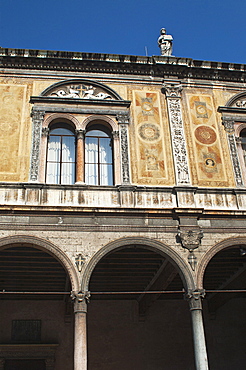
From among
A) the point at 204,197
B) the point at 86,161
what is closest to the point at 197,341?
the point at 204,197

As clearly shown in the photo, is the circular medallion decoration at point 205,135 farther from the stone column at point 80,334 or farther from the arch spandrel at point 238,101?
the stone column at point 80,334

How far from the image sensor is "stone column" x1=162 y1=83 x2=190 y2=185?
13.7m

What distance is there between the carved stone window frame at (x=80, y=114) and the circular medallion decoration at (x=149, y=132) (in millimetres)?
501

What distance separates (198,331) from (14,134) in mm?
7751

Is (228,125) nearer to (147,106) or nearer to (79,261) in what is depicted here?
(147,106)

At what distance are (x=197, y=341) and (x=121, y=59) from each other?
9229 millimetres

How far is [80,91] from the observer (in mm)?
14758

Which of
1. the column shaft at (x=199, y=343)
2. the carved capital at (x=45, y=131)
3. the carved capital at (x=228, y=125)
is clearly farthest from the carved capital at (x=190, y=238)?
the carved capital at (x=45, y=131)

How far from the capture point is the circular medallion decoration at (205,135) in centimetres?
1458

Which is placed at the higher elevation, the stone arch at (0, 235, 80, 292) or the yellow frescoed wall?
the yellow frescoed wall

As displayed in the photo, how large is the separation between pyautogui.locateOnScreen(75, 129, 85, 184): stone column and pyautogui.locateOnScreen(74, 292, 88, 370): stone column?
11.3 ft

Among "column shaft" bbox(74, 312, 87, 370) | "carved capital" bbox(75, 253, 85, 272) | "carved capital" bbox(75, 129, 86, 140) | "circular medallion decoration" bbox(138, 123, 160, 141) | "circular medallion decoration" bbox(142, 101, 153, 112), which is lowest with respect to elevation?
"column shaft" bbox(74, 312, 87, 370)

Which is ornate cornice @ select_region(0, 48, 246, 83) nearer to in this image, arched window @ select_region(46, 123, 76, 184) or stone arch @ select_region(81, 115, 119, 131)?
stone arch @ select_region(81, 115, 119, 131)

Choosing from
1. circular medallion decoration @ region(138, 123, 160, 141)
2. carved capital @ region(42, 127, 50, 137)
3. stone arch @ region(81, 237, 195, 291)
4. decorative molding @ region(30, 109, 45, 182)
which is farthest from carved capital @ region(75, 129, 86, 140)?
stone arch @ region(81, 237, 195, 291)
